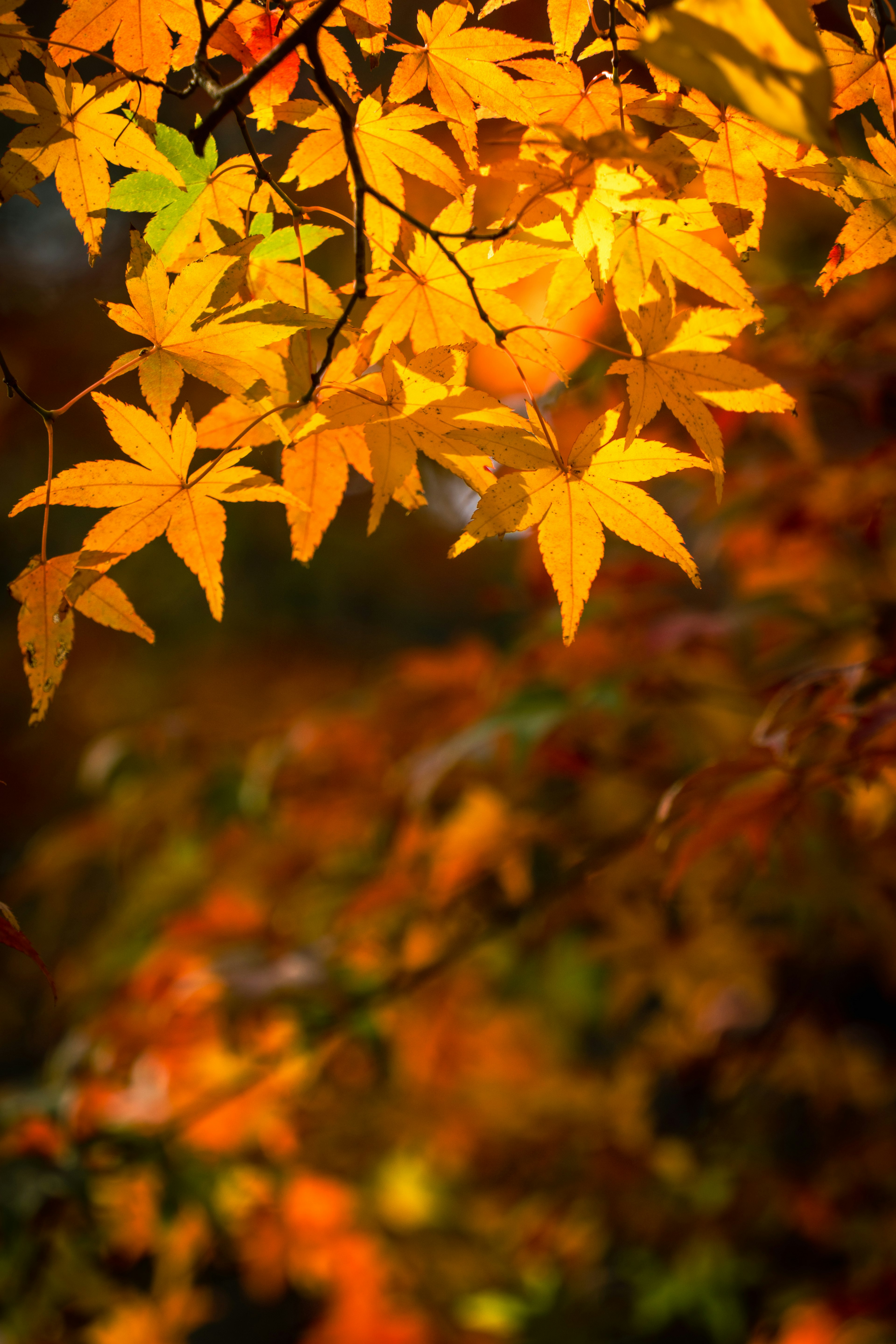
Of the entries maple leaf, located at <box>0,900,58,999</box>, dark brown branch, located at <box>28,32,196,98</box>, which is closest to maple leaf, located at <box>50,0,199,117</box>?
dark brown branch, located at <box>28,32,196,98</box>

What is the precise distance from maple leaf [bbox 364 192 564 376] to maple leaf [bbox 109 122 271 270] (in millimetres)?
112

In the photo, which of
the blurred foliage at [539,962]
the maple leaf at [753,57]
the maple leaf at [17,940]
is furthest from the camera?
the blurred foliage at [539,962]

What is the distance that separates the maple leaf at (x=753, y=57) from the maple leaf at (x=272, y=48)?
0.90 feet

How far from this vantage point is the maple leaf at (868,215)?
494mm

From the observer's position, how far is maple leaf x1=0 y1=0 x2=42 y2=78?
0.50 m

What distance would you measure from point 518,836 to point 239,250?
3.11 ft

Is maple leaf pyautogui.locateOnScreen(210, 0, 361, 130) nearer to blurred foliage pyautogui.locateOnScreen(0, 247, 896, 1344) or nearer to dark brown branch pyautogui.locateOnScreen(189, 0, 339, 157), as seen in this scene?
dark brown branch pyautogui.locateOnScreen(189, 0, 339, 157)

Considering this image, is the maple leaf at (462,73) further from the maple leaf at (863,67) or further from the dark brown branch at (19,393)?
the dark brown branch at (19,393)

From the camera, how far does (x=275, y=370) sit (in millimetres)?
517

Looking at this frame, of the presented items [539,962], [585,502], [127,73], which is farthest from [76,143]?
[539,962]

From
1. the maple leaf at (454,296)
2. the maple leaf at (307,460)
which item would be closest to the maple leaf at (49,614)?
the maple leaf at (307,460)

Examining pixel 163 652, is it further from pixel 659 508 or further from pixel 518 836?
pixel 659 508

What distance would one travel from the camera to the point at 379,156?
524 millimetres

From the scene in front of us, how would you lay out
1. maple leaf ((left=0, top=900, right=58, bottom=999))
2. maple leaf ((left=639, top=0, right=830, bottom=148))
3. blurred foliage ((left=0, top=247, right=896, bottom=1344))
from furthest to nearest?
blurred foliage ((left=0, top=247, right=896, bottom=1344)) < maple leaf ((left=0, top=900, right=58, bottom=999)) < maple leaf ((left=639, top=0, right=830, bottom=148))
